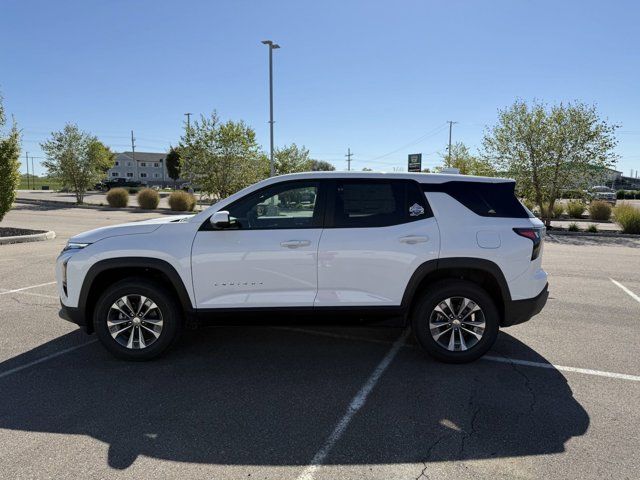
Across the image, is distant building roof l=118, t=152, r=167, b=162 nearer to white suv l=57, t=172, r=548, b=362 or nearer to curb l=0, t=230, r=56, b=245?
curb l=0, t=230, r=56, b=245

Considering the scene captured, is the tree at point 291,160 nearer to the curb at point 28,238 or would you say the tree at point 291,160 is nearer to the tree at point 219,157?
the tree at point 219,157

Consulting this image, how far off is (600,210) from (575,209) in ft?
6.12

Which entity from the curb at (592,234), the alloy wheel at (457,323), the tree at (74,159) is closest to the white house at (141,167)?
the tree at (74,159)

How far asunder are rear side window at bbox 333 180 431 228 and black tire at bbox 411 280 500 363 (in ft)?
2.40

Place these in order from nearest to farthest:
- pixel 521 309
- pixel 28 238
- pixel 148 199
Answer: pixel 521 309, pixel 28 238, pixel 148 199

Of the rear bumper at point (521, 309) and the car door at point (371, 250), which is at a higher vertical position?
the car door at point (371, 250)

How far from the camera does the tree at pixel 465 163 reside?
70.8ft

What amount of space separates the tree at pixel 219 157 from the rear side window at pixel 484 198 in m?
23.1

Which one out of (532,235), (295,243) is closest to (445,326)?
(532,235)

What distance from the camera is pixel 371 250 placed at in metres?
4.11

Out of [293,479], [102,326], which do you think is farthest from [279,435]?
[102,326]

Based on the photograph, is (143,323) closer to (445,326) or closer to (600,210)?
(445,326)

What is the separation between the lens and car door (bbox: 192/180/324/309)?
4.10 metres

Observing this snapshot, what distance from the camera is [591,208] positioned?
2306 cm
